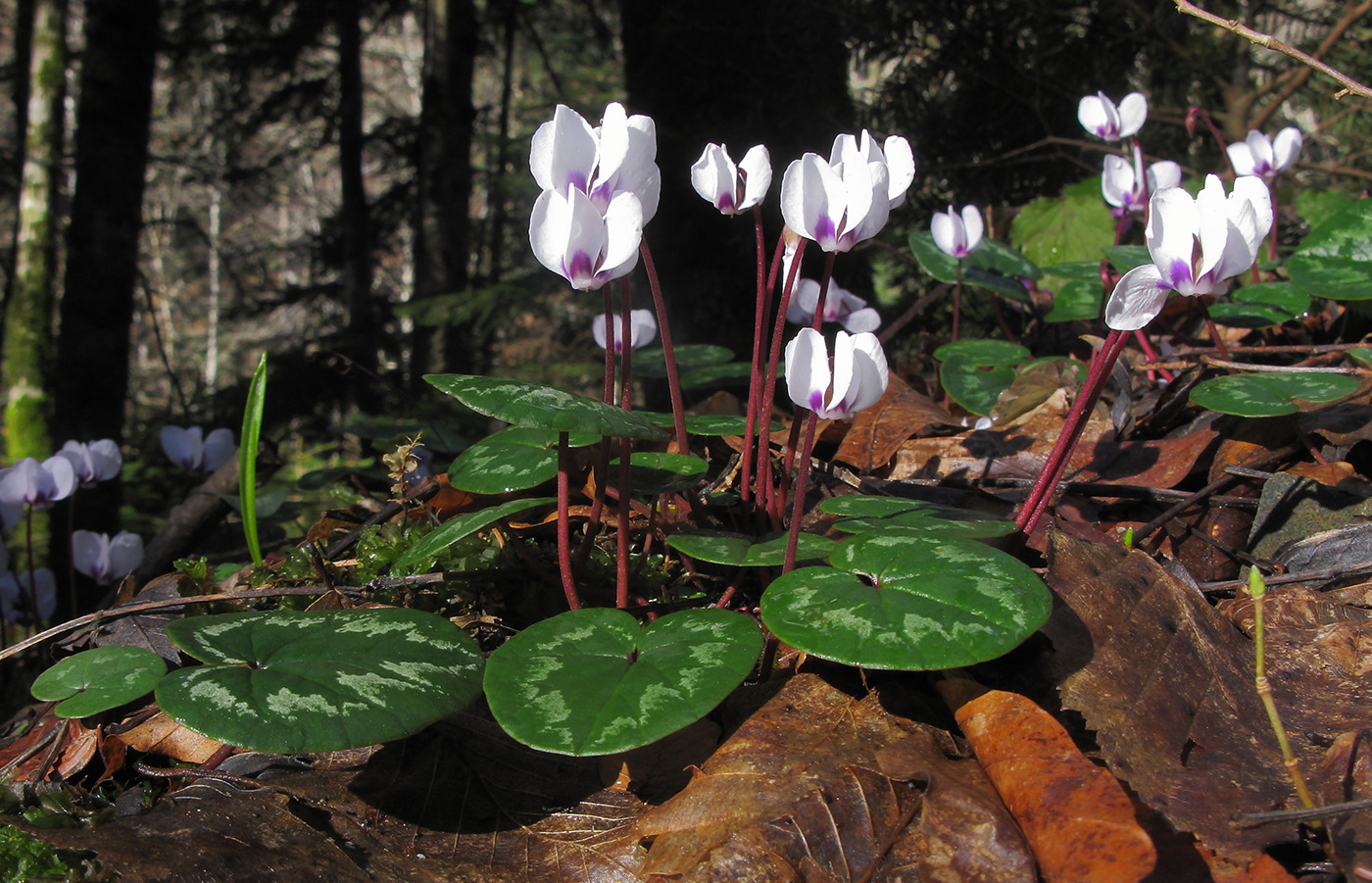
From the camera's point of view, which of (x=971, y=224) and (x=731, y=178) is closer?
(x=731, y=178)

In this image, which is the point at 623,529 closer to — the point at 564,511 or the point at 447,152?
the point at 564,511

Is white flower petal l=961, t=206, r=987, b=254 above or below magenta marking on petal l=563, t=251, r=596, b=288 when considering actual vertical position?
above

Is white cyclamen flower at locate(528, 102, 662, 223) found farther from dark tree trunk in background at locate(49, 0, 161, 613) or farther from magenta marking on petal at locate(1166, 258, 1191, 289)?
dark tree trunk in background at locate(49, 0, 161, 613)

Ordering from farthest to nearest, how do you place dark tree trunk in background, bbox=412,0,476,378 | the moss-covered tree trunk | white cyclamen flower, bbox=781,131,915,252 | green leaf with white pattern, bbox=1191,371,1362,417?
dark tree trunk in background, bbox=412,0,476,378 < the moss-covered tree trunk < green leaf with white pattern, bbox=1191,371,1362,417 < white cyclamen flower, bbox=781,131,915,252

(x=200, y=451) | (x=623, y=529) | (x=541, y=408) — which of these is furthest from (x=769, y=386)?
(x=200, y=451)

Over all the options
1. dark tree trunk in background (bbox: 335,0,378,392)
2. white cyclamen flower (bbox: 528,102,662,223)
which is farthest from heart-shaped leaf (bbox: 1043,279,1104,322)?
dark tree trunk in background (bbox: 335,0,378,392)

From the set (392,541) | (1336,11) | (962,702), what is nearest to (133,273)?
(392,541)

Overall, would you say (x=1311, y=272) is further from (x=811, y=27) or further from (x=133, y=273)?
(x=133, y=273)
